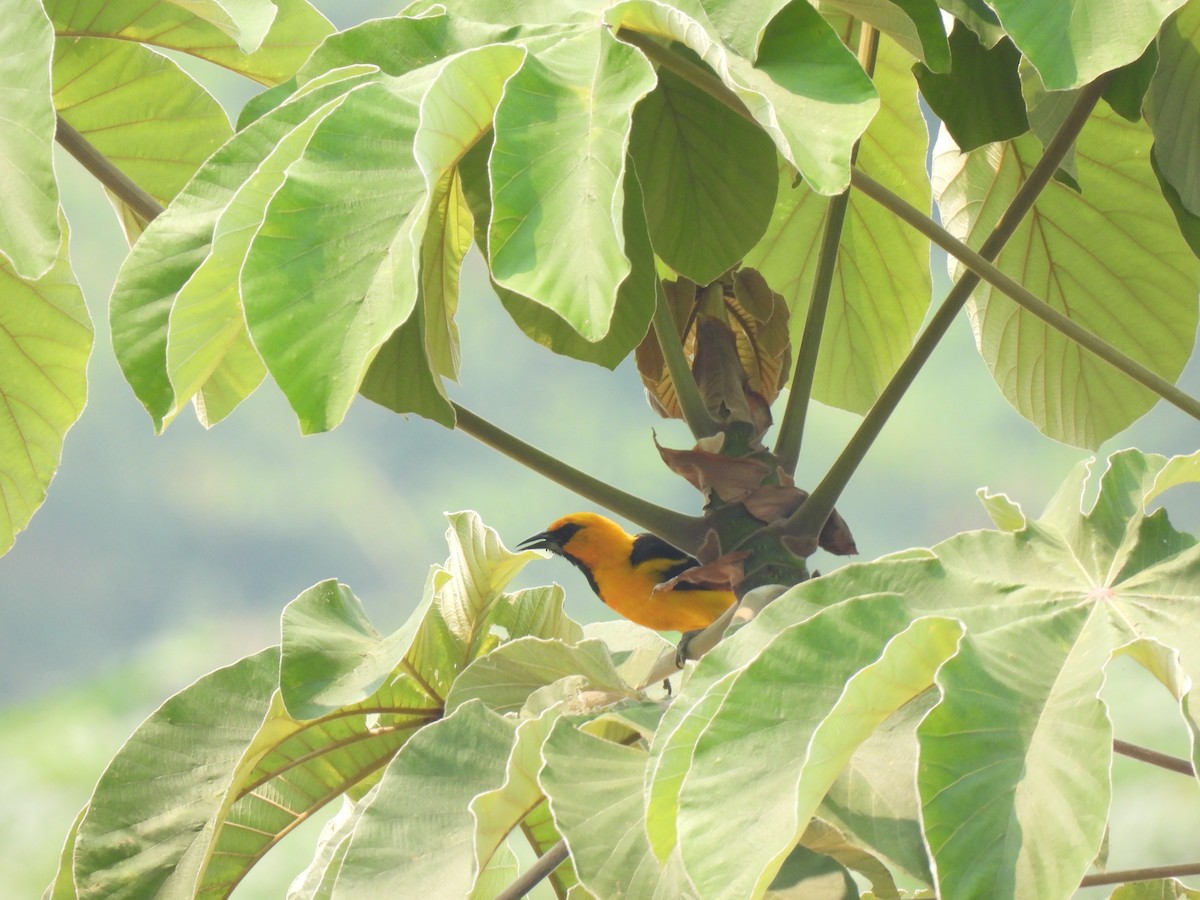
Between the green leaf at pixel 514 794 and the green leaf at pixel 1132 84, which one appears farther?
the green leaf at pixel 1132 84

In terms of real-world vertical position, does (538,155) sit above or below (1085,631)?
above

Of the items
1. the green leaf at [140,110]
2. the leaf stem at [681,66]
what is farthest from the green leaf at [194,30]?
the leaf stem at [681,66]

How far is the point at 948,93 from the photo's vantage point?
862mm

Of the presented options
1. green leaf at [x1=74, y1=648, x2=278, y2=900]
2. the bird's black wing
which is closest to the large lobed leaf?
green leaf at [x1=74, y1=648, x2=278, y2=900]

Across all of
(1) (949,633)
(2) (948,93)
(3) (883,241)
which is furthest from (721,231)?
(1) (949,633)

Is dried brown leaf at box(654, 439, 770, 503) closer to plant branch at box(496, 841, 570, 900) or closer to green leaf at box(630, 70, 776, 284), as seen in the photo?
green leaf at box(630, 70, 776, 284)

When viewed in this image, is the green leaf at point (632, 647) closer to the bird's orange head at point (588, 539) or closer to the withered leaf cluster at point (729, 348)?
the withered leaf cluster at point (729, 348)

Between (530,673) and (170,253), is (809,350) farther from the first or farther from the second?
(170,253)

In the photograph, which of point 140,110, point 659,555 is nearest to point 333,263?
point 140,110

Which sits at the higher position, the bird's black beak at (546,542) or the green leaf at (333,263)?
the green leaf at (333,263)

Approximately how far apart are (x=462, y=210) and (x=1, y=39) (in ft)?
1.05

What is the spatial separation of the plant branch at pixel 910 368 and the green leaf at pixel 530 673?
0.55 ft

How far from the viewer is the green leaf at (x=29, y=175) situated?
1.80 feet

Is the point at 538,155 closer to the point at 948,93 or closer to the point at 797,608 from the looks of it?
the point at 797,608
